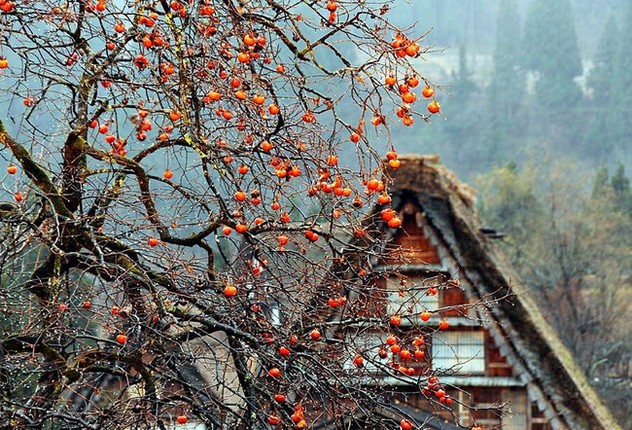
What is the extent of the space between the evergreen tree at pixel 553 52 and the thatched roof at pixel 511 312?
6523 centimetres

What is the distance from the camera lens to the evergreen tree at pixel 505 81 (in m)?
67.4

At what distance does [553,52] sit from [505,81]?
474 cm

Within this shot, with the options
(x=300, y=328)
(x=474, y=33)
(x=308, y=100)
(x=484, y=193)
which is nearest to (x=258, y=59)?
(x=308, y=100)

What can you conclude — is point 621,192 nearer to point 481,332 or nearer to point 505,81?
point 505,81

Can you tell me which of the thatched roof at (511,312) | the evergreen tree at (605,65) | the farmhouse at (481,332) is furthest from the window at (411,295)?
the evergreen tree at (605,65)

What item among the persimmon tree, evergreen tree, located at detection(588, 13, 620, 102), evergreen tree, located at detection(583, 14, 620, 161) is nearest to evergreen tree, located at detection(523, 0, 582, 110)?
evergreen tree, located at detection(588, 13, 620, 102)

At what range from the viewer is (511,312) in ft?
28.7

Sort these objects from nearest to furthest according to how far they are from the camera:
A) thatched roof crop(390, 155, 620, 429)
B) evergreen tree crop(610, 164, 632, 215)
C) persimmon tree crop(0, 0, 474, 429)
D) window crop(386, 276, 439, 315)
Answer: persimmon tree crop(0, 0, 474, 429)
window crop(386, 276, 439, 315)
thatched roof crop(390, 155, 620, 429)
evergreen tree crop(610, 164, 632, 215)

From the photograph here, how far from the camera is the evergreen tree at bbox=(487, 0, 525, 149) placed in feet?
221

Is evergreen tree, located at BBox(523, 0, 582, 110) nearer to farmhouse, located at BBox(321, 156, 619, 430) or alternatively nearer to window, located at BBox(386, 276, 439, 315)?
farmhouse, located at BBox(321, 156, 619, 430)

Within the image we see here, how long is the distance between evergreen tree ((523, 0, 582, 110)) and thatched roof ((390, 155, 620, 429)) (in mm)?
65234

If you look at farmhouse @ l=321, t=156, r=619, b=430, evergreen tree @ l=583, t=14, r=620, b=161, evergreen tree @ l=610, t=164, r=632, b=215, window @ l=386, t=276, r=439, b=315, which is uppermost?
evergreen tree @ l=583, t=14, r=620, b=161

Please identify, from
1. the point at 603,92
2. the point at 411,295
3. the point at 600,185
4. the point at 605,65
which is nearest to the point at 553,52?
the point at 605,65

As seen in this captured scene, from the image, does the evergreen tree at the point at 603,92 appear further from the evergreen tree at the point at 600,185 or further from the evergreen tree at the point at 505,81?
the evergreen tree at the point at 600,185
